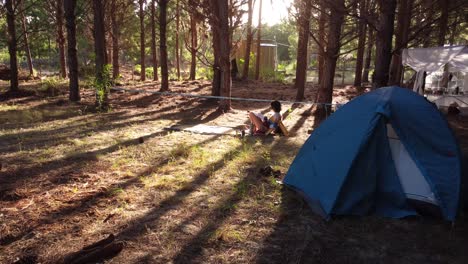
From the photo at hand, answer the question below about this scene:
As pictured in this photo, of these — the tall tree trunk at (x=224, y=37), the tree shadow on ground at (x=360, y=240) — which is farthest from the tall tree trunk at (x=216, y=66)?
the tree shadow on ground at (x=360, y=240)

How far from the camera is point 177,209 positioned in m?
4.70

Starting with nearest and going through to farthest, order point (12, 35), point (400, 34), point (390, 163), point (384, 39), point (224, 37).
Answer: point (390, 163), point (384, 39), point (224, 37), point (12, 35), point (400, 34)

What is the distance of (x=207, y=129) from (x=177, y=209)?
16.2 feet

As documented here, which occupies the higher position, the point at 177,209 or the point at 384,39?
the point at 384,39

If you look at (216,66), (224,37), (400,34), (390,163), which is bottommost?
(390,163)

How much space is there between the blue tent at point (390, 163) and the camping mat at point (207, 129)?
15.0ft

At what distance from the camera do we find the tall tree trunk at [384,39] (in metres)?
7.19

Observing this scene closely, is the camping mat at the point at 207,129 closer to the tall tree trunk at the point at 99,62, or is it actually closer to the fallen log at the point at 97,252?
the tall tree trunk at the point at 99,62

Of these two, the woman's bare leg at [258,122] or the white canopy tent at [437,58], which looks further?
the white canopy tent at [437,58]

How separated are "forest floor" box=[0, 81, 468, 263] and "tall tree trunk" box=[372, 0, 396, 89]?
231cm

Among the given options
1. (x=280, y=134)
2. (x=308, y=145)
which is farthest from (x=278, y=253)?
(x=280, y=134)

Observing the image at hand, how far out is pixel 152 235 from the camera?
13.1 ft

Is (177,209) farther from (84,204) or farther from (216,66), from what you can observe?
(216,66)

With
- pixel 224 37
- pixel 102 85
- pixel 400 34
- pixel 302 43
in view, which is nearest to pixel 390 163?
pixel 224 37
